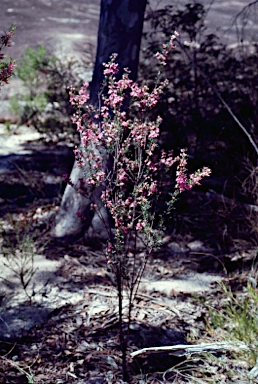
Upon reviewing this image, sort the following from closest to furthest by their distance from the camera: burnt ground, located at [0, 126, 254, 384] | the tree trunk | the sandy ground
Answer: burnt ground, located at [0, 126, 254, 384]
the tree trunk
the sandy ground

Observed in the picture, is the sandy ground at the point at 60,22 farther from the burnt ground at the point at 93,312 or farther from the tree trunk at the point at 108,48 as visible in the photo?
the burnt ground at the point at 93,312

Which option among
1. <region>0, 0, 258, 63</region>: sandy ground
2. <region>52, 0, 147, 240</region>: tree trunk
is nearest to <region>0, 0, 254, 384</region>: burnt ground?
<region>52, 0, 147, 240</region>: tree trunk

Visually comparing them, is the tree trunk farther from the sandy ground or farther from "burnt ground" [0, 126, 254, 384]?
the sandy ground

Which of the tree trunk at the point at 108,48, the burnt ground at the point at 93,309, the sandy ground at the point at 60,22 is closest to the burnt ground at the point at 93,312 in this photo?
the burnt ground at the point at 93,309

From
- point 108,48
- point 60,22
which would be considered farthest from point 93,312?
point 60,22

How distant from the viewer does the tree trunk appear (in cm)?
468

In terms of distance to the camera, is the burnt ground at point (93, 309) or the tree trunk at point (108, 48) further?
the tree trunk at point (108, 48)

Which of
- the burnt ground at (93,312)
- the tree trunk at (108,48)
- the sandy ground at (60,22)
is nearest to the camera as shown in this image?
the burnt ground at (93,312)

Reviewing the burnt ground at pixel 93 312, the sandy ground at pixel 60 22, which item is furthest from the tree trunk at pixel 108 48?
the sandy ground at pixel 60 22

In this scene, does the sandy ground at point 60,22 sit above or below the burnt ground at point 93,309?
above

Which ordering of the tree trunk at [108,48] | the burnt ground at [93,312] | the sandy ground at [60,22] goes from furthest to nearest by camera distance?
the sandy ground at [60,22], the tree trunk at [108,48], the burnt ground at [93,312]

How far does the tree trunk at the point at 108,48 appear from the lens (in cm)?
468

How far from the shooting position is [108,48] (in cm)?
476

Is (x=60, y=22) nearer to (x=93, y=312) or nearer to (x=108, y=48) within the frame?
(x=108, y=48)
